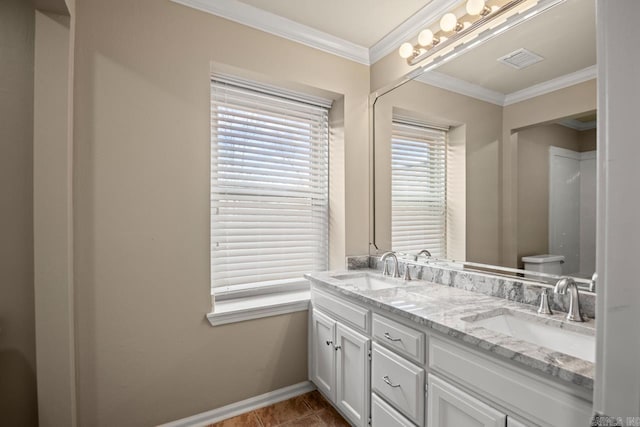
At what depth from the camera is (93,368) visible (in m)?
1.49

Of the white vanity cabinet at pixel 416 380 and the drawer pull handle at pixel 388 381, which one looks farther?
the drawer pull handle at pixel 388 381

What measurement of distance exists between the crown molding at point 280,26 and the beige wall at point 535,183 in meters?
1.35

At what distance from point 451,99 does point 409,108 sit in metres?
0.30

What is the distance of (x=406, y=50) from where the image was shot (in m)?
1.89

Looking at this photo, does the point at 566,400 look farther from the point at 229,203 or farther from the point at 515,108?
the point at 229,203

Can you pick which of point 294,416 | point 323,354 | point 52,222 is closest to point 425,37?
point 323,354

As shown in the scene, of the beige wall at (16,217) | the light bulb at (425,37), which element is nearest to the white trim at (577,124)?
the light bulb at (425,37)

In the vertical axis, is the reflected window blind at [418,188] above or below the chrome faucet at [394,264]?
above

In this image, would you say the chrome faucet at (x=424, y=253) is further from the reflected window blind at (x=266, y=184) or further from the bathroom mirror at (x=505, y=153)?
the reflected window blind at (x=266, y=184)

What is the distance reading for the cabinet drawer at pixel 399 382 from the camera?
3.94ft

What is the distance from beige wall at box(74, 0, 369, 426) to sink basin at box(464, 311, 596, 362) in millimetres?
1332

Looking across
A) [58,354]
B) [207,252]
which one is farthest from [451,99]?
[58,354]

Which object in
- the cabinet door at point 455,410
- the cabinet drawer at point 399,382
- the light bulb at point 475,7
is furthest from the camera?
the light bulb at point 475,7

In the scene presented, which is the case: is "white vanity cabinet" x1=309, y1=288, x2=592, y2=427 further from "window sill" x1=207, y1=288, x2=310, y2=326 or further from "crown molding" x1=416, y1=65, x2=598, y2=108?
"crown molding" x1=416, y1=65, x2=598, y2=108
